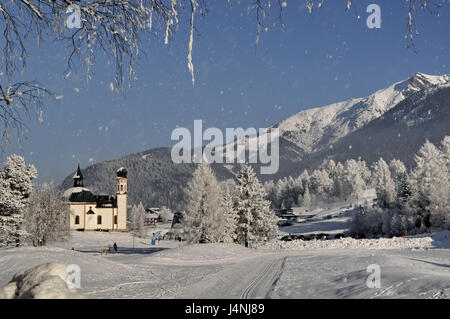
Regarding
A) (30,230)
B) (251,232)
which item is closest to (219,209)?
(251,232)

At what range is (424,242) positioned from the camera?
1478 inches

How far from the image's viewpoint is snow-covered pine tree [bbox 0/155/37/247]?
122ft

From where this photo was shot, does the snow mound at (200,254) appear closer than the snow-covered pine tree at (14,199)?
Yes

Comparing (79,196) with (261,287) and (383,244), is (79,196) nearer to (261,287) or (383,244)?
(383,244)

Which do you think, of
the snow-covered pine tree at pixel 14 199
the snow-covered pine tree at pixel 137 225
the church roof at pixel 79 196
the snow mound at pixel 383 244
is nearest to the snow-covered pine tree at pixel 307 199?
the snow-covered pine tree at pixel 137 225

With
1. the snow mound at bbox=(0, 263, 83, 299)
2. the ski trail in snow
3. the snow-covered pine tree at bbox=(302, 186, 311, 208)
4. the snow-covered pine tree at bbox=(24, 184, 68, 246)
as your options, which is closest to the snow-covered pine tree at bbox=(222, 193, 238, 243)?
the snow-covered pine tree at bbox=(24, 184, 68, 246)

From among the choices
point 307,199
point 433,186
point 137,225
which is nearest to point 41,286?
point 433,186

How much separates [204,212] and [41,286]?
117 feet

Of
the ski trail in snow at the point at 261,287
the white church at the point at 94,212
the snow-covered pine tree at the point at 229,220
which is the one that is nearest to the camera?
the ski trail in snow at the point at 261,287

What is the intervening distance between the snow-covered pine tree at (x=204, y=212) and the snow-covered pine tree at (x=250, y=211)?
5.14m

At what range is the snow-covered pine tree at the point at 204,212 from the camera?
1576 inches

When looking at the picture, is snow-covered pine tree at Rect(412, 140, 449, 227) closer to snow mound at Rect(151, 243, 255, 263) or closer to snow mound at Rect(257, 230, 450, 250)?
snow mound at Rect(257, 230, 450, 250)

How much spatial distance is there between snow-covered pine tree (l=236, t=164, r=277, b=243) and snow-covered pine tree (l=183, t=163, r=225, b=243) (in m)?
5.14

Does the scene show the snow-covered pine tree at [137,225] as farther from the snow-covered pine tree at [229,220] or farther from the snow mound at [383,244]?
the snow mound at [383,244]
